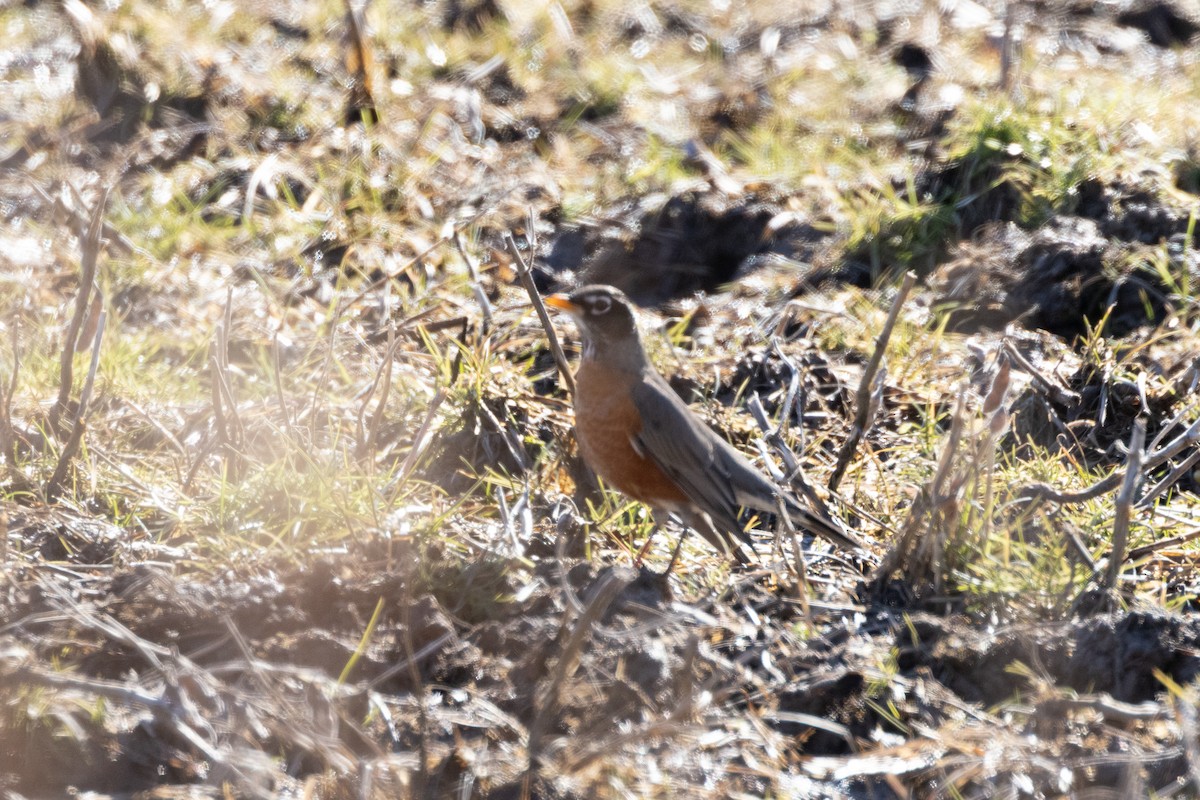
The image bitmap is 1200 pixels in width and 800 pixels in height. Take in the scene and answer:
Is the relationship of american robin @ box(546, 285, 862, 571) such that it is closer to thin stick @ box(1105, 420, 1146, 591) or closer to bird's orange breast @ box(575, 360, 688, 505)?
bird's orange breast @ box(575, 360, 688, 505)

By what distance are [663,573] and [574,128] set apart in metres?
4.14

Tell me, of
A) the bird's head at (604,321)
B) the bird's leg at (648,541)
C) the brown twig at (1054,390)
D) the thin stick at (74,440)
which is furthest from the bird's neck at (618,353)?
the thin stick at (74,440)

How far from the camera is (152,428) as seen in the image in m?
4.97

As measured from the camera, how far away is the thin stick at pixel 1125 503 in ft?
12.6

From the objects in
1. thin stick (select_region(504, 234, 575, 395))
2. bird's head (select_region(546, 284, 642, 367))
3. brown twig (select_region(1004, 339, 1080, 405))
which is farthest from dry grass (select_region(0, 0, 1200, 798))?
bird's head (select_region(546, 284, 642, 367))

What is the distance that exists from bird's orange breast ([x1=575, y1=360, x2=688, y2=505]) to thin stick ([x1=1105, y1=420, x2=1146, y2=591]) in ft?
4.66

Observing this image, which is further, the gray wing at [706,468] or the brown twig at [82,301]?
the gray wing at [706,468]

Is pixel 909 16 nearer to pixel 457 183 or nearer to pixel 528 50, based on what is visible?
pixel 528 50

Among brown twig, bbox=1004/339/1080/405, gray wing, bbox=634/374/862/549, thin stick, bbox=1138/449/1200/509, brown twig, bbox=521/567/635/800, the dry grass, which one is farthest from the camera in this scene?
brown twig, bbox=1004/339/1080/405

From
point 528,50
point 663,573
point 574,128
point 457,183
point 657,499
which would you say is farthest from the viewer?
point 528,50

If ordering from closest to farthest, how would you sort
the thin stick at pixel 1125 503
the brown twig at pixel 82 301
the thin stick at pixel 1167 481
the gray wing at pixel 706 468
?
the thin stick at pixel 1125 503 < the brown twig at pixel 82 301 < the thin stick at pixel 1167 481 < the gray wing at pixel 706 468

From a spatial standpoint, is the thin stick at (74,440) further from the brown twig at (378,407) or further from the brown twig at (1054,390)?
the brown twig at (1054,390)

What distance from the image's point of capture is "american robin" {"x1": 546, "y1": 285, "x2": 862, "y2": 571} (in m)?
4.64

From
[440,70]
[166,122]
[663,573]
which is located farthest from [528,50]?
[663,573]
